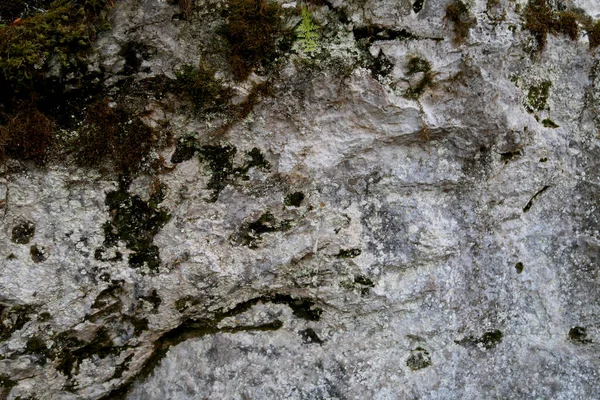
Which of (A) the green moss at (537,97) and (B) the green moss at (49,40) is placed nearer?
(B) the green moss at (49,40)

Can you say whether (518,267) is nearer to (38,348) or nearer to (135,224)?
(135,224)

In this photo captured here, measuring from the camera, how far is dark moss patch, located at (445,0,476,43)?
332 centimetres

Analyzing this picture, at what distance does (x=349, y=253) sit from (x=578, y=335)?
196cm

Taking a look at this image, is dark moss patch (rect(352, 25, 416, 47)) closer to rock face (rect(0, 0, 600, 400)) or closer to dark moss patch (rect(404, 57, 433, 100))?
rock face (rect(0, 0, 600, 400))

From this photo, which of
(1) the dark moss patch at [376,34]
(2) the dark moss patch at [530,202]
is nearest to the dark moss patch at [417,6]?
(1) the dark moss patch at [376,34]

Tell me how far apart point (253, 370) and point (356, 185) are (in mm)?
1535

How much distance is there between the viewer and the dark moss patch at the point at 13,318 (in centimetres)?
298

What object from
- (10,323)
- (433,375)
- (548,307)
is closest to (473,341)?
(433,375)

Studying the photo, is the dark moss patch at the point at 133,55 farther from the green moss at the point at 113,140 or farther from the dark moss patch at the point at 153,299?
the dark moss patch at the point at 153,299

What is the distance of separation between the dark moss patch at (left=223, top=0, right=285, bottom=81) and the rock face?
0.07 metres

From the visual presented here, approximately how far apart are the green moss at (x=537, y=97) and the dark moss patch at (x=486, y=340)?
5.57 feet

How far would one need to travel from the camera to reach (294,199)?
337cm

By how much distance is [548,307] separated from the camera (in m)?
3.68

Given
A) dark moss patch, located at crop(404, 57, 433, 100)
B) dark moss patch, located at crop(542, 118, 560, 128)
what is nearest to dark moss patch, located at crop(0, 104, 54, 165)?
dark moss patch, located at crop(404, 57, 433, 100)
